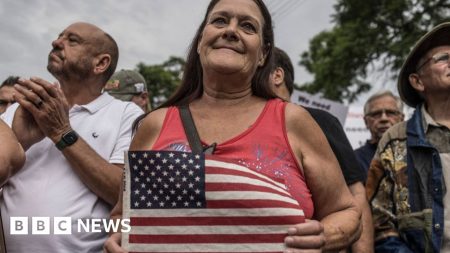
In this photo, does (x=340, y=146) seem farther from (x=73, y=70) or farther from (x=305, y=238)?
(x=73, y=70)

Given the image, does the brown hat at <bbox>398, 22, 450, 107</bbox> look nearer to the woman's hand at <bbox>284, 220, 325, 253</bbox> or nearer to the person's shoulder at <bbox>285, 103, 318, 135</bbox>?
the person's shoulder at <bbox>285, 103, 318, 135</bbox>

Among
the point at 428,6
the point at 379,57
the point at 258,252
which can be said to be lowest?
the point at 258,252

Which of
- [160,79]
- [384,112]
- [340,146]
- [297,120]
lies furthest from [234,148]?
[160,79]

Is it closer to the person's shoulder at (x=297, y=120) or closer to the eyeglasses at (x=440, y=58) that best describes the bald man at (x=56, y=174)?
the person's shoulder at (x=297, y=120)

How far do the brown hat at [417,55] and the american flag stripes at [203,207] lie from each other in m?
1.72

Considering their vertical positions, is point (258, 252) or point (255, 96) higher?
point (255, 96)

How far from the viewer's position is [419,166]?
2906mm

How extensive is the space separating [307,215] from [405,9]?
62.4 ft

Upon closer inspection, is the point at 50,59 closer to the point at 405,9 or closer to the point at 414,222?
the point at 414,222

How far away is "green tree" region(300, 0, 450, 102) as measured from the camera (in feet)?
→ 62.8

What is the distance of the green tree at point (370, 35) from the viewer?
19.2 metres

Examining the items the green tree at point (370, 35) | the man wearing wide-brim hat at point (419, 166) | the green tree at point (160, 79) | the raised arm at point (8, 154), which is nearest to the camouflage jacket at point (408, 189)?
the man wearing wide-brim hat at point (419, 166)

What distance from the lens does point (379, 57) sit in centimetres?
2022

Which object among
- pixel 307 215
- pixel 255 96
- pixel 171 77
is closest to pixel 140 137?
pixel 255 96
